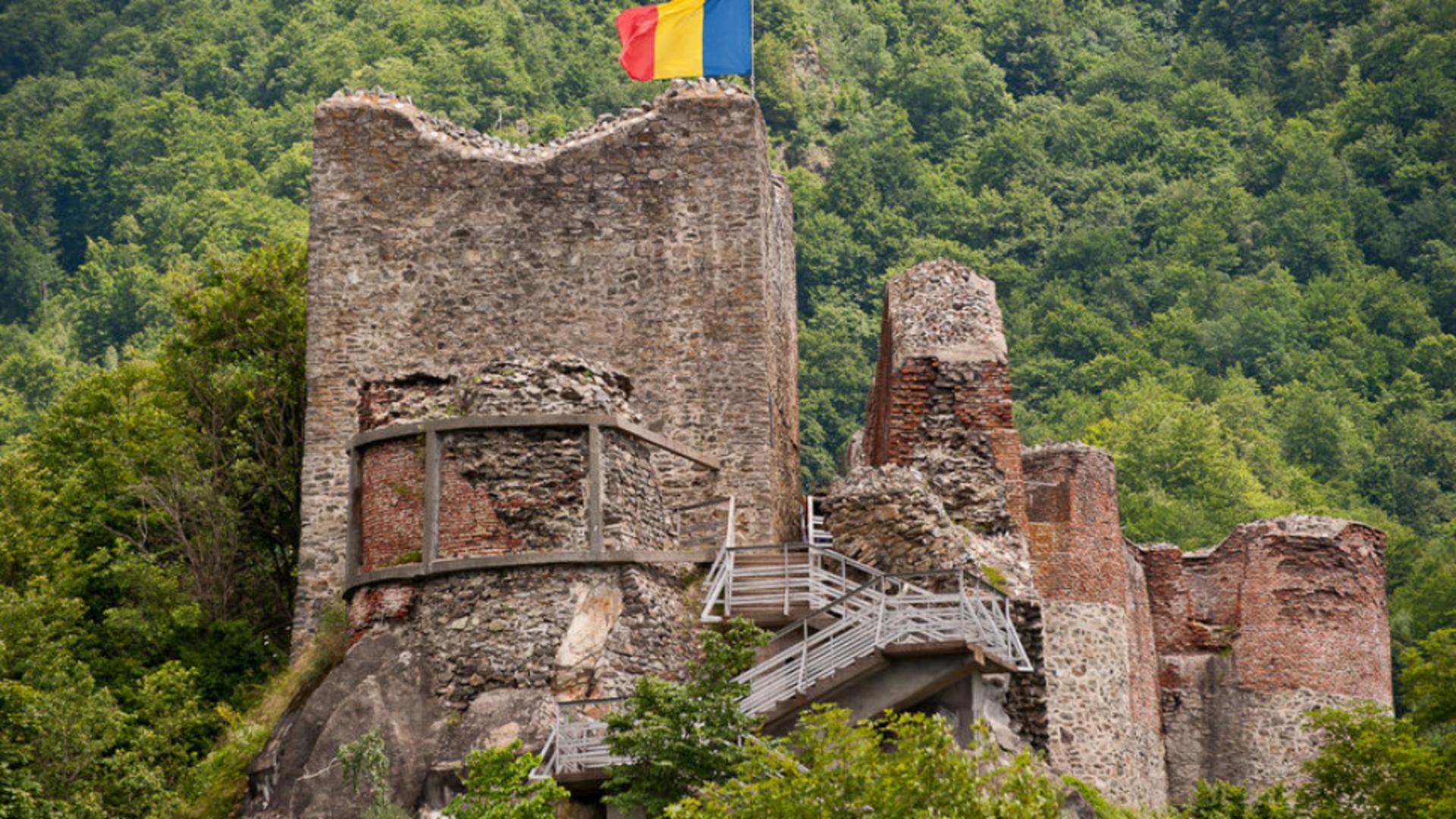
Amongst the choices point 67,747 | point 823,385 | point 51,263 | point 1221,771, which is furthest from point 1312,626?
point 51,263

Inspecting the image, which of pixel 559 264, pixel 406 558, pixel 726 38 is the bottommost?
pixel 406 558

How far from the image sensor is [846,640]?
28.8 metres

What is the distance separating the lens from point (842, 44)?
424ft

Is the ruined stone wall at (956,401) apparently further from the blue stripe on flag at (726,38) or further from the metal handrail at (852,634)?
the blue stripe on flag at (726,38)

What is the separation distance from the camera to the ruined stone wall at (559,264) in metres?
36.4

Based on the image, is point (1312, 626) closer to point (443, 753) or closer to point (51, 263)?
point (443, 753)

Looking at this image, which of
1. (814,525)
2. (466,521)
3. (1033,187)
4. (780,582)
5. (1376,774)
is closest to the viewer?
(780,582)

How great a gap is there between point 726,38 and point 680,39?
2.51ft

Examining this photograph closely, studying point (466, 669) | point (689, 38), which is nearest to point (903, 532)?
point (466, 669)

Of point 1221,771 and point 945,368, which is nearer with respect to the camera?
point 945,368

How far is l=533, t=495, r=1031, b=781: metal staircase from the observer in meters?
28.2

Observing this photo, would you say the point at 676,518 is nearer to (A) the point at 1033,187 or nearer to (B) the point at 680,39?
(B) the point at 680,39

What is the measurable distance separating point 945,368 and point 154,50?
96.9 meters

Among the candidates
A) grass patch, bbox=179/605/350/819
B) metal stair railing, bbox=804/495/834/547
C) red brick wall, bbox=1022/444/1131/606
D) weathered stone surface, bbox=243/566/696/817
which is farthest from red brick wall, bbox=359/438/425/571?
red brick wall, bbox=1022/444/1131/606
